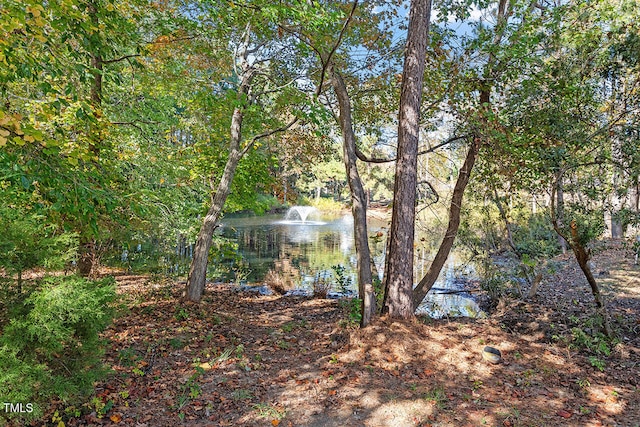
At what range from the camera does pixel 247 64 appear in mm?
8445

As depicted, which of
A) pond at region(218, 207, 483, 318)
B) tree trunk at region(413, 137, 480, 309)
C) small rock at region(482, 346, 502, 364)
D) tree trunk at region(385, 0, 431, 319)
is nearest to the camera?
small rock at region(482, 346, 502, 364)

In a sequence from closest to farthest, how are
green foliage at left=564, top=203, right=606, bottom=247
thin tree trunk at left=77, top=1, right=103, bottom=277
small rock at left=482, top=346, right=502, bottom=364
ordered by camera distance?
thin tree trunk at left=77, top=1, right=103, bottom=277 < small rock at left=482, top=346, right=502, bottom=364 < green foliage at left=564, top=203, right=606, bottom=247

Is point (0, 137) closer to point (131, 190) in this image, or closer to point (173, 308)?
point (131, 190)

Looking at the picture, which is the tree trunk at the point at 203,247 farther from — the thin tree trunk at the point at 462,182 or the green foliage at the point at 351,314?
the thin tree trunk at the point at 462,182

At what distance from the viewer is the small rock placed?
5156mm

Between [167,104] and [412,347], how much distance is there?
773cm

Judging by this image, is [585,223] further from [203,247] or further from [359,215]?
[203,247]

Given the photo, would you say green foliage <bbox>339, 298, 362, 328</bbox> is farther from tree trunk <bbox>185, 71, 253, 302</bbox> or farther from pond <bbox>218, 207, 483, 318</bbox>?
tree trunk <bbox>185, 71, 253, 302</bbox>

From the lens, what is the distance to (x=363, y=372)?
492cm

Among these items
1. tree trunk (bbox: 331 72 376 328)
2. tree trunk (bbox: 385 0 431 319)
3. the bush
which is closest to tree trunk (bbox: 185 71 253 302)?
tree trunk (bbox: 331 72 376 328)

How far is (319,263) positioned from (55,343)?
1266 centimetres

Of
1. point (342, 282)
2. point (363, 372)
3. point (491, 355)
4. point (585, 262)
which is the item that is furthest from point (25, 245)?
point (342, 282)

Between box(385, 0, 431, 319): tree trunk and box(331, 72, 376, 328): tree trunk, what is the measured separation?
1.33 feet

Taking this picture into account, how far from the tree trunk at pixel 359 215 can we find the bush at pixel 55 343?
374 cm
